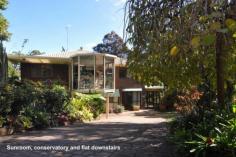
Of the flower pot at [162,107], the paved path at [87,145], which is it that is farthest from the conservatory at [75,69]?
the paved path at [87,145]

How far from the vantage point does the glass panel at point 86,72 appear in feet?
107

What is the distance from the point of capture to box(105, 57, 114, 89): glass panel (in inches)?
1356

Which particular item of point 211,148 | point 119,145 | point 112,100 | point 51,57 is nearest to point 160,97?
point 112,100

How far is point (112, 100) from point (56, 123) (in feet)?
57.6

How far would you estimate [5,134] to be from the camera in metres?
15.0

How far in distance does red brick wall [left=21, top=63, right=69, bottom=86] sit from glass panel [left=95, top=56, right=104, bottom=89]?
267cm

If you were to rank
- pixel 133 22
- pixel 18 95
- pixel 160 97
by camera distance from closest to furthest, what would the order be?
pixel 133 22 < pixel 18 95 < pixel 160 97

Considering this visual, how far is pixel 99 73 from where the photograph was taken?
111ft

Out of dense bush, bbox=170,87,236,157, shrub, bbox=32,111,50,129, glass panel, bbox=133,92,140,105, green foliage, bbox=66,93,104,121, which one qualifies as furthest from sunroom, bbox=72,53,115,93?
dense bush, bbox=170,87,236,157

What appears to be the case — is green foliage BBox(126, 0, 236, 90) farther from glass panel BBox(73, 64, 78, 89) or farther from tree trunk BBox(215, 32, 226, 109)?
glass panel BBox(73, 64, 78, 89)

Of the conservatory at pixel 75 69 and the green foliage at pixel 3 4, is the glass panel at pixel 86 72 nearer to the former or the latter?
the conservatory at pixel 75 69

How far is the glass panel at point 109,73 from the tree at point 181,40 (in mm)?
19002

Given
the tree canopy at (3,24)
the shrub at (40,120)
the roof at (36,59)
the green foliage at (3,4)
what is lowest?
the shrub at (40,120)

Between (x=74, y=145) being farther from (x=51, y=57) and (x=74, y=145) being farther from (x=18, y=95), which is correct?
(x=51, y=57)
